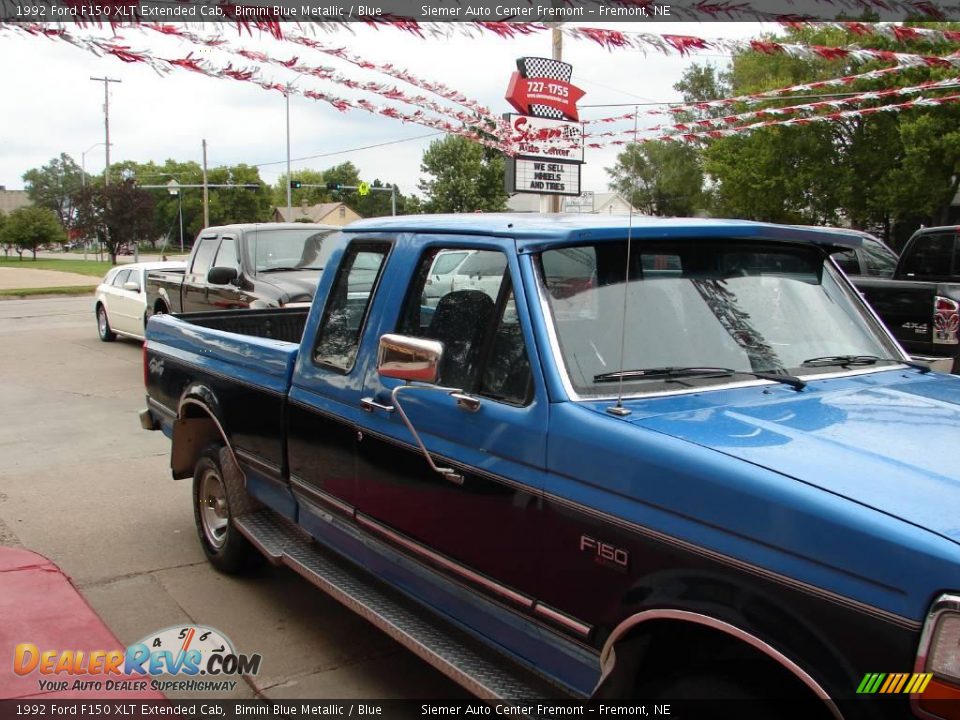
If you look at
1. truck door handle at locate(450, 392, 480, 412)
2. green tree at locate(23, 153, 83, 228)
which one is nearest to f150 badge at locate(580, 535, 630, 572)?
truck door handle at locate(450, 392, 480, 412)

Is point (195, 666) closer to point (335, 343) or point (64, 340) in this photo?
point (335, 343)

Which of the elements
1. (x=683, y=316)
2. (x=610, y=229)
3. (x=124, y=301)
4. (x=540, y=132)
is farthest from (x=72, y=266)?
(x=683, y=316)

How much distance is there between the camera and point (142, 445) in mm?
8617

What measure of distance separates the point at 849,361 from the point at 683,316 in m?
0.75

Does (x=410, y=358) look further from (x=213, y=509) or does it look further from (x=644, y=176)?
(x=213, y=509)

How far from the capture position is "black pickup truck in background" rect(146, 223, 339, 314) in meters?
10.3

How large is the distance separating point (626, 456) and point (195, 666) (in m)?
2.74

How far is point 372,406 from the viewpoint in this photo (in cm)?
364

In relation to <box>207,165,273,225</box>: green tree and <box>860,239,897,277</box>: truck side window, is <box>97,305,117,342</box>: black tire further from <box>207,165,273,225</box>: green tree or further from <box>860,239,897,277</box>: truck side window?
<box>207,165,273,225</box>: green tree

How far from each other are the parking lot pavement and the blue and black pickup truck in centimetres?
49

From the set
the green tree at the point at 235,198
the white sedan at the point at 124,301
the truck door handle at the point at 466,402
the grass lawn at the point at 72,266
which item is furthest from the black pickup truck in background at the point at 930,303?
the green tree at the point at 235,198

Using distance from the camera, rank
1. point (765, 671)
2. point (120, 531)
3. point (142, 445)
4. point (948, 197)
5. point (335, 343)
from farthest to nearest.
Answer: point (948, 197) < point (142, 445) < point (120, 531) < point (335, 343) < point (765, 671)

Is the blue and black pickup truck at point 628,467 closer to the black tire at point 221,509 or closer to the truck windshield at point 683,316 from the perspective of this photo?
the truck windshield at point 683,316

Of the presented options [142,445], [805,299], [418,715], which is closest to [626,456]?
[805,299]
